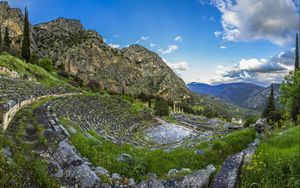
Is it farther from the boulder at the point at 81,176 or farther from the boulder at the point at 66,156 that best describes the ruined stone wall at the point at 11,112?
the boulder at the point at 81,176

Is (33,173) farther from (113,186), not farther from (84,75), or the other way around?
(84,75)

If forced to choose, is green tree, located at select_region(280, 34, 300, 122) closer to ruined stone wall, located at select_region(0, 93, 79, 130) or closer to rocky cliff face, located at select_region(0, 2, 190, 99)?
ruined stone wall, located at select_region(0, 93, 79, 130)

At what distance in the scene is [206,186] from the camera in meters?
7.47

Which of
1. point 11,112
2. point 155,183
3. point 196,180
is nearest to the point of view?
point 196,180

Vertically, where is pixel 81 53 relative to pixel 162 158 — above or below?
above

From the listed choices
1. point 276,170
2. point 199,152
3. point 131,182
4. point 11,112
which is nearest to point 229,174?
point 276,170

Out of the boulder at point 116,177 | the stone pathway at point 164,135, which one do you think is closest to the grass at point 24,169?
the boulder at point 116,177

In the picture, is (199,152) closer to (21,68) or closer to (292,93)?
(292,93)

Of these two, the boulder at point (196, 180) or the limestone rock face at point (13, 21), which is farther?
the limestone rock face at point (13, 21)

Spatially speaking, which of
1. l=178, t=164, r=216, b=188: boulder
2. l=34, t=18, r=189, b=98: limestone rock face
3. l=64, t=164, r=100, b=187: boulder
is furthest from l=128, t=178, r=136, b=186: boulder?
l=34, t=18, r=189, b=98: limestone rock face

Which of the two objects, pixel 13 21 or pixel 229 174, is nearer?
pixel 229 174

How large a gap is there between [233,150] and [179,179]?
457 centimetres

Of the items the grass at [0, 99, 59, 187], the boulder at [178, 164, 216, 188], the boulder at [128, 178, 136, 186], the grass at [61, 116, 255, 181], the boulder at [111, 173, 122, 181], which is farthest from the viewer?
the grass at [61, 116, 255, 181]

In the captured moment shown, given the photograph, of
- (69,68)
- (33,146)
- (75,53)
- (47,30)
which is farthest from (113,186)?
(47,30)
